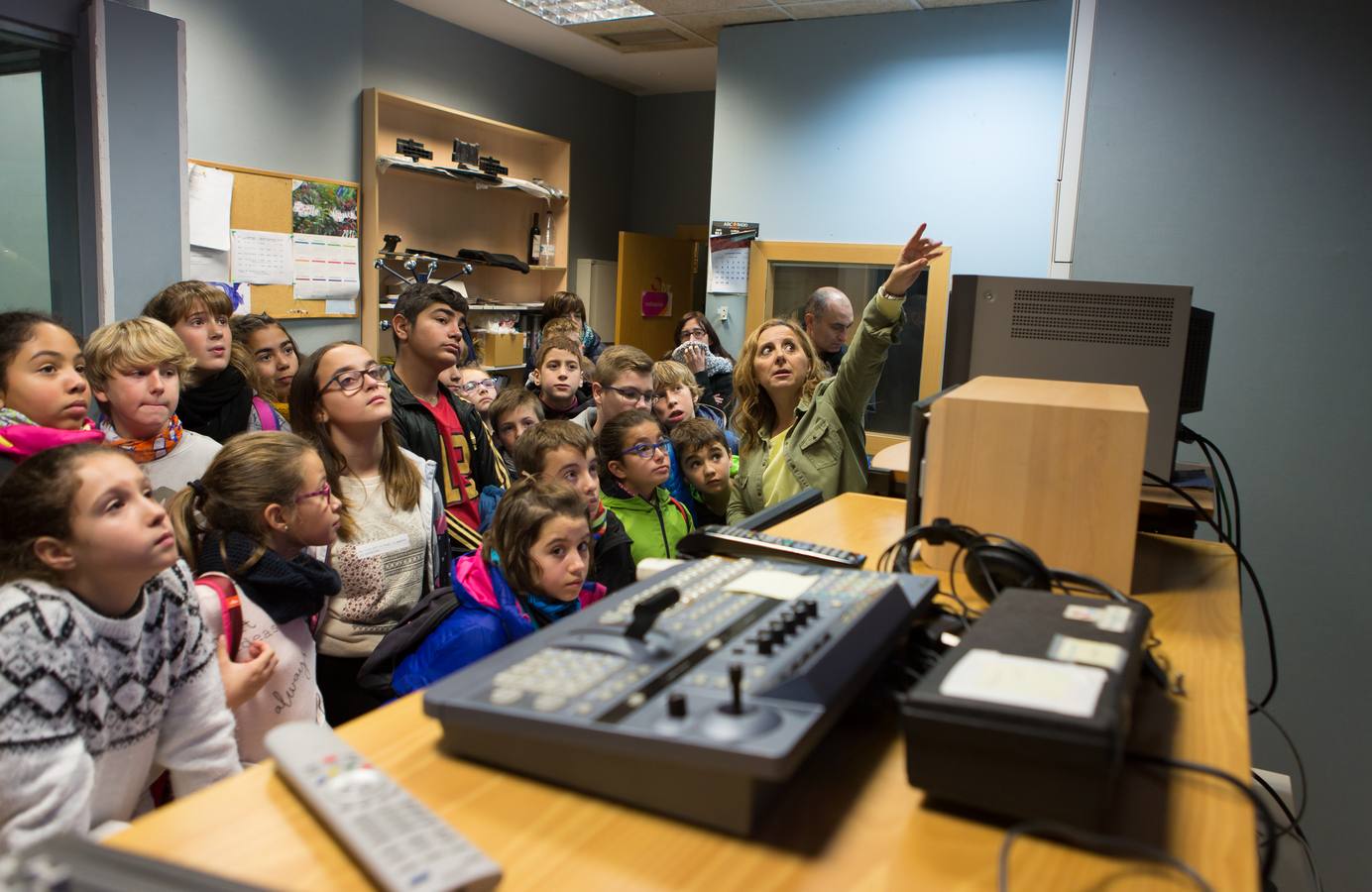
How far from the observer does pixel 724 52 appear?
5320 mm

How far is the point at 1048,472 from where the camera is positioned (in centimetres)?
118

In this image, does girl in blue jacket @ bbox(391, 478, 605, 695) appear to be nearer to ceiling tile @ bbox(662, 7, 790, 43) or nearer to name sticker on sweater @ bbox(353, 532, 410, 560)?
name sticker on sweater @ bbox(353, 532, 410, 560)

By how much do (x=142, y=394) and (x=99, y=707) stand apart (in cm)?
145

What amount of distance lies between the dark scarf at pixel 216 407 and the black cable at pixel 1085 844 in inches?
111

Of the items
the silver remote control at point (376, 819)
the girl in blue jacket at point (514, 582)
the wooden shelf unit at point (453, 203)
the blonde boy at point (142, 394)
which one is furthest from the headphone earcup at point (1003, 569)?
the wooden shelf unit at point (453, 203)

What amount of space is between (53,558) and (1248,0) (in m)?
2.95

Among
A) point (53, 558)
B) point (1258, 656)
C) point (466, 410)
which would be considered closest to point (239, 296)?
point (466, 410)

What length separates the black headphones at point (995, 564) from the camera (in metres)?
1.05

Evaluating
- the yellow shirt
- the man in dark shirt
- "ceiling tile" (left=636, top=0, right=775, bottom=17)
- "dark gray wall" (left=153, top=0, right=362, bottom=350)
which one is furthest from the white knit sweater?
"ceiling tile" (left=636, top=0, right=775, bottom=17)

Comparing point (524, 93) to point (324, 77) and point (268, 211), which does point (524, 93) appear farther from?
point (268, 211)

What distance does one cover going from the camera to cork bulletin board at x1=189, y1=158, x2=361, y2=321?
4.61 meters

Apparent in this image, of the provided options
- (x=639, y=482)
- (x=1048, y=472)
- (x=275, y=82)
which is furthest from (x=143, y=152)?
(x=1048, y=472)

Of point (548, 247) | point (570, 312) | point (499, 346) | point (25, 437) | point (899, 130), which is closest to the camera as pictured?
point (25, 437)

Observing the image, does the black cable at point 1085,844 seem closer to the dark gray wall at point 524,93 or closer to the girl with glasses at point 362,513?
the girl with glasses at point 362,513
